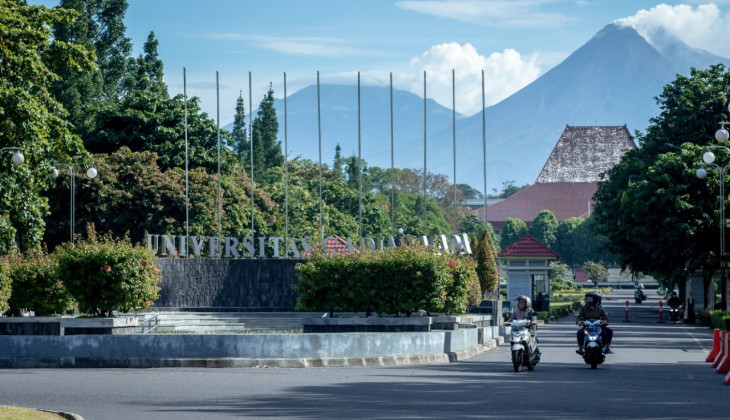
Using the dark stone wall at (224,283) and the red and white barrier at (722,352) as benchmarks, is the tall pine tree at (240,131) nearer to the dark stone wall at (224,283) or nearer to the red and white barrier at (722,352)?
the dark stone wall at (224,283)

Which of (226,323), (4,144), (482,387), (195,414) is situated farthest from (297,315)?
(195,414)

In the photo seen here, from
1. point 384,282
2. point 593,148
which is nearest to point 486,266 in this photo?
point 384,282

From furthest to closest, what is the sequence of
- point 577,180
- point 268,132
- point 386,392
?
point 577,180 → point 268,132 → point 386,392

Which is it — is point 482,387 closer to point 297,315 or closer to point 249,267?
point 297,315

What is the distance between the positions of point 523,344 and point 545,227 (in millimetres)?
151819

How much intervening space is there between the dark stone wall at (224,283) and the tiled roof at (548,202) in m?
145

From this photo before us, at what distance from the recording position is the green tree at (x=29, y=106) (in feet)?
118

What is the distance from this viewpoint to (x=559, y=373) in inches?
978

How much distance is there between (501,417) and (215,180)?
48.9 m

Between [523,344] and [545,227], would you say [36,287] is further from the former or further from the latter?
[545,227]

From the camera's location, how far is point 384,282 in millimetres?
→ 32875

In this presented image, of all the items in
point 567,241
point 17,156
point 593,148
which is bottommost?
point 17,156

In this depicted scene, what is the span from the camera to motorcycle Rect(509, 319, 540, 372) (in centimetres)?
2478

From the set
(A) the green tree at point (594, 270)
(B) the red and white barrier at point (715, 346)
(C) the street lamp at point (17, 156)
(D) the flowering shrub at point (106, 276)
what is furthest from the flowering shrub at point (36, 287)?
(A) the green tree at point (594, 270)
